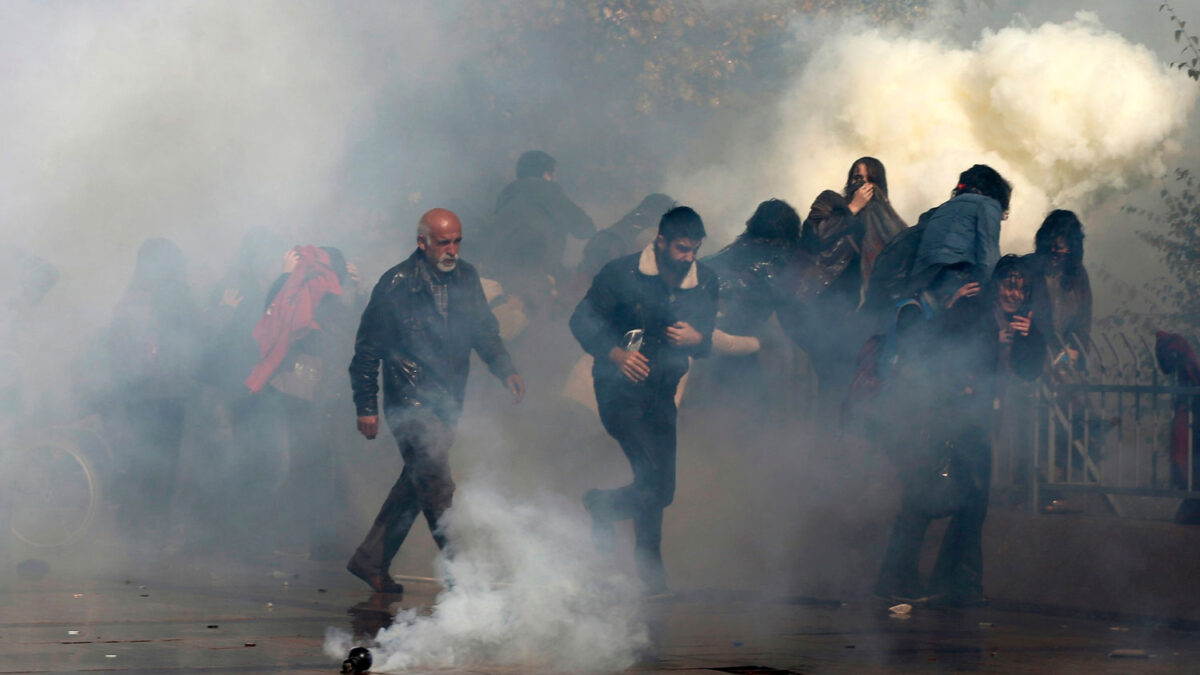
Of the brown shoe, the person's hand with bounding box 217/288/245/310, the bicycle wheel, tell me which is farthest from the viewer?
the person's hand with bounding box 217/288/245/310

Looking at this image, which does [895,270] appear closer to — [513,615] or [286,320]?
[513,615]

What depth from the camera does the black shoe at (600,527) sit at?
6.88m

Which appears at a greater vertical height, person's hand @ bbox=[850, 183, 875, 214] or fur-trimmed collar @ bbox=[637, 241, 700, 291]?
person's hand @ bbox=[850, 183, 875, 214]

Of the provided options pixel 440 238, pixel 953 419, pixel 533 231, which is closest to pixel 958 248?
pixel 953 419

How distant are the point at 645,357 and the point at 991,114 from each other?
5628 mm

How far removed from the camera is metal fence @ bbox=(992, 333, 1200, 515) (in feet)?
21.6

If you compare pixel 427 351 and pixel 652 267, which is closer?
pixel 427 351

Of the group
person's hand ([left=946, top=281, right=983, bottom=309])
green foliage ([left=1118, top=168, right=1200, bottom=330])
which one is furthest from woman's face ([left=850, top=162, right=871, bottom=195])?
green foliage ([left=1118, top=168, right=1200, bottom=330])

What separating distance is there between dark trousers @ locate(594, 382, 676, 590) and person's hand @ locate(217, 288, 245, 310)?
2344 millimetres

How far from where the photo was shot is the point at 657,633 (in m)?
5.68

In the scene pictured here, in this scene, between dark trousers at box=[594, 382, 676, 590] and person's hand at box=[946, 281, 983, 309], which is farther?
dark trousers at box=[594, 382, 676, 590]

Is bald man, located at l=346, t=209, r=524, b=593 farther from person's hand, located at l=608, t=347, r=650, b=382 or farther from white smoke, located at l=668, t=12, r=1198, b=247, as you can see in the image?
white smoke, located at l=668, t=12, r=1198, b=247

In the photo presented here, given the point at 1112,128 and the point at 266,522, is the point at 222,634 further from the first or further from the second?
the point at 1112,128

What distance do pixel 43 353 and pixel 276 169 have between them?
1.37m
